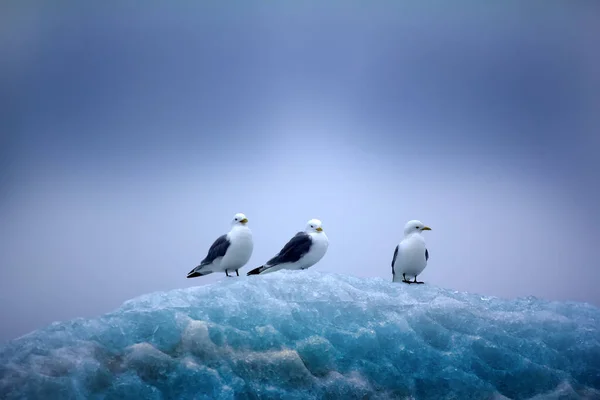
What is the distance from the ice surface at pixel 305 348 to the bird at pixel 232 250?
0.34 metres

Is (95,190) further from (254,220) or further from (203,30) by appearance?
(203,30)

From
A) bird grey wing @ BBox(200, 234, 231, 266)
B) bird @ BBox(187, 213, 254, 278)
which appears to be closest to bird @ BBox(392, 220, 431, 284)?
bird @ BBox(187, 213, 254, 278)

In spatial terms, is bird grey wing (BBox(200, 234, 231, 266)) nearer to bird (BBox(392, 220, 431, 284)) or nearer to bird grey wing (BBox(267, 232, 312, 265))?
bird grey wing (BBox(267, 232, 312, 265))

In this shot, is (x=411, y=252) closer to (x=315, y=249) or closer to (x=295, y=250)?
(x=315, y=249)

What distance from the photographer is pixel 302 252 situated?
16.0 ft

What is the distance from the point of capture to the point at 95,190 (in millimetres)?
5734

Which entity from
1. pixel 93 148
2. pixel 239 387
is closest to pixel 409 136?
pixel 93 148

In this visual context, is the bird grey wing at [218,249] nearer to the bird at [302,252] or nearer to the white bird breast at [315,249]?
the bird at [302,252]

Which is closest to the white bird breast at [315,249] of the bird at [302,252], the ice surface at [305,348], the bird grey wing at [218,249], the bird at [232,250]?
the bird at [302,252]

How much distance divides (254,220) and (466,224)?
2.12 m

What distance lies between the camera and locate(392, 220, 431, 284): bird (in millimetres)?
4918

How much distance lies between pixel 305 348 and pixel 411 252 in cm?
136

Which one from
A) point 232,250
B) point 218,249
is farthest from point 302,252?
point 218,249

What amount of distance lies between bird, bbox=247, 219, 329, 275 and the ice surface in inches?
8.9
